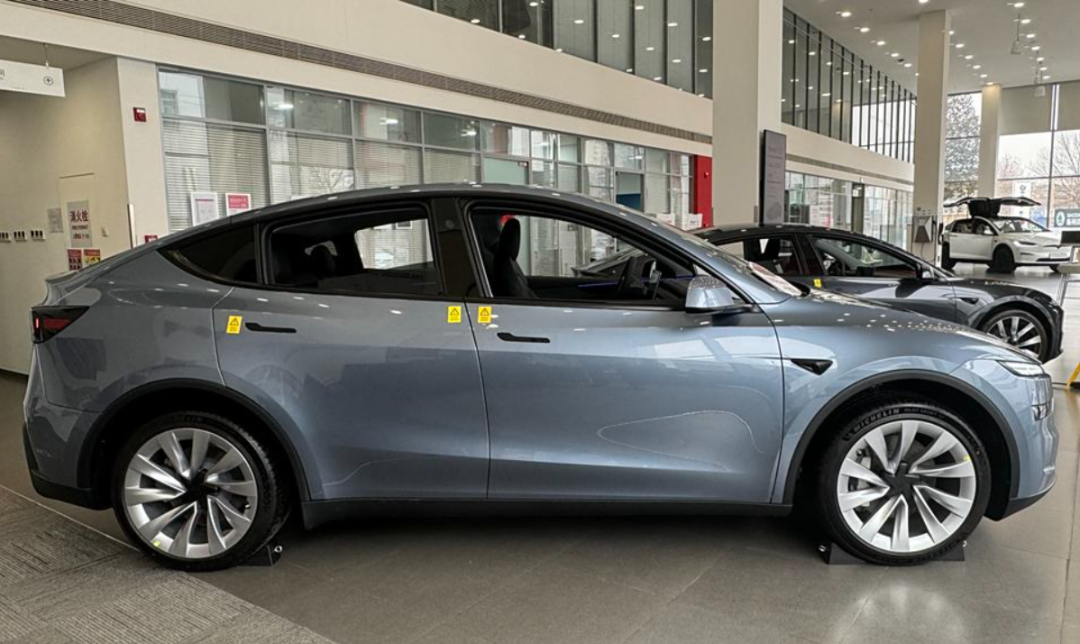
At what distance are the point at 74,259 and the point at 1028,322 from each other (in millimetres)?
8761

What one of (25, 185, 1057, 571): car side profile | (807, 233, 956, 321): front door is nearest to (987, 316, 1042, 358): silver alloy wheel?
(807, 233, 956, 321): front door

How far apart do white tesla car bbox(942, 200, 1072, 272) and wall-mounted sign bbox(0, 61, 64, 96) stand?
18622mm

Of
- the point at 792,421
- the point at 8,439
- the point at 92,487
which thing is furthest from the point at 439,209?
the point at 8,439

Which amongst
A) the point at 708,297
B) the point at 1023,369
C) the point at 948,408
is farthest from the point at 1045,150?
the point at 708,297

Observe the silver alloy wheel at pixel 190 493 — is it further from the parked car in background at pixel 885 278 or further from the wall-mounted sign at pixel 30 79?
the wall-mounted sign at pixel 30 79

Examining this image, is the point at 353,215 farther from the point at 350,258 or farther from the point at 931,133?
the point at 931,133

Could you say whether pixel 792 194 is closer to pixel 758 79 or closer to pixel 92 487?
pixel 758 79

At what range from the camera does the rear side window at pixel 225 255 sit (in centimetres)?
296

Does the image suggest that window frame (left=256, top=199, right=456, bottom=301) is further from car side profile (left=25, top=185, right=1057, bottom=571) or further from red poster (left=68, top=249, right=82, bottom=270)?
red poster (left=68, top=249, right=82, bottom=270)

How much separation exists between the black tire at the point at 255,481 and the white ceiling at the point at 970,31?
2012 cm

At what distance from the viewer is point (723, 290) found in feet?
9.00

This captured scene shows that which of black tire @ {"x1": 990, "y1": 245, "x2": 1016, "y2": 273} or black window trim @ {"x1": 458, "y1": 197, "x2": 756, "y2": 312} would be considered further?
black tire @ {"x1": 990, "y1": 245, "x2": 1016, "y2": 273}

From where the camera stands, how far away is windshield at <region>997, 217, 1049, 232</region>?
59.6ft

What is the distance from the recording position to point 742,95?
9641mm
